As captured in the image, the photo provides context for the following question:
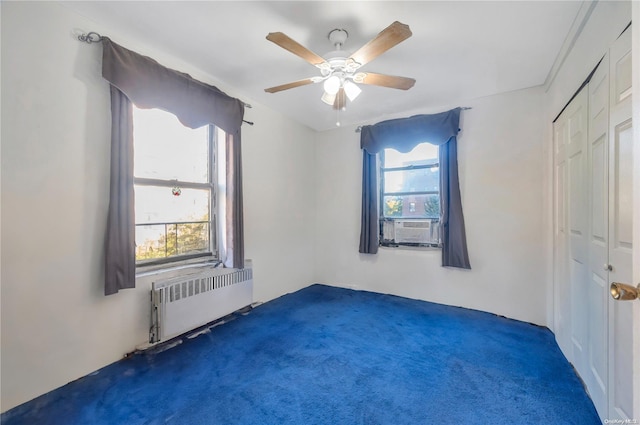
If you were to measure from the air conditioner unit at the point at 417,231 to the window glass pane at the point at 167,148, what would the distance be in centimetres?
260

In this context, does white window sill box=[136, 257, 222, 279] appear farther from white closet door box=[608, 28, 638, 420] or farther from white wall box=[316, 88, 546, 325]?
white closet door box=[608, 28, 638, 420]

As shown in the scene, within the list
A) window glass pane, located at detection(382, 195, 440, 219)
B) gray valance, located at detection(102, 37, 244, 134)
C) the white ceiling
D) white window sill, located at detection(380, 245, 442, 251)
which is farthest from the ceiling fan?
white window sill, located at detection(380, 245, 442, 251)

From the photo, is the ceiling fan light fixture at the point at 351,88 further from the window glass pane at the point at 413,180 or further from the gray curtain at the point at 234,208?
the window glass pane at the point at 413,180

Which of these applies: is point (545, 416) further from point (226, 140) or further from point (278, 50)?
point (226, 140)

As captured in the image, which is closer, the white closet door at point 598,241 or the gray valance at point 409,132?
the white closet door at point 598,241

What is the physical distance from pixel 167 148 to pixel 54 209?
1.01 metres

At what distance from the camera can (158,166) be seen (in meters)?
2.41

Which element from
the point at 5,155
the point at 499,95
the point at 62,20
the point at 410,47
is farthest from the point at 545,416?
the point at 62,20

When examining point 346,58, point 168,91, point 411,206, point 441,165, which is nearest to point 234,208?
point 168,91

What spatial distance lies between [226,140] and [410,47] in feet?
6.58

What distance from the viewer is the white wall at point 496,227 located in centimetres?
285

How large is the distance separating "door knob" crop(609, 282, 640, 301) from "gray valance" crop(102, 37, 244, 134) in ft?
9.33

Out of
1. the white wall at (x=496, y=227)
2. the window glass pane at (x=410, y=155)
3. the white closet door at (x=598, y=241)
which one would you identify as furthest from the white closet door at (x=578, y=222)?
the window glass pane at (x=410, y=155)

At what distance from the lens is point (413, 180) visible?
365 cm
